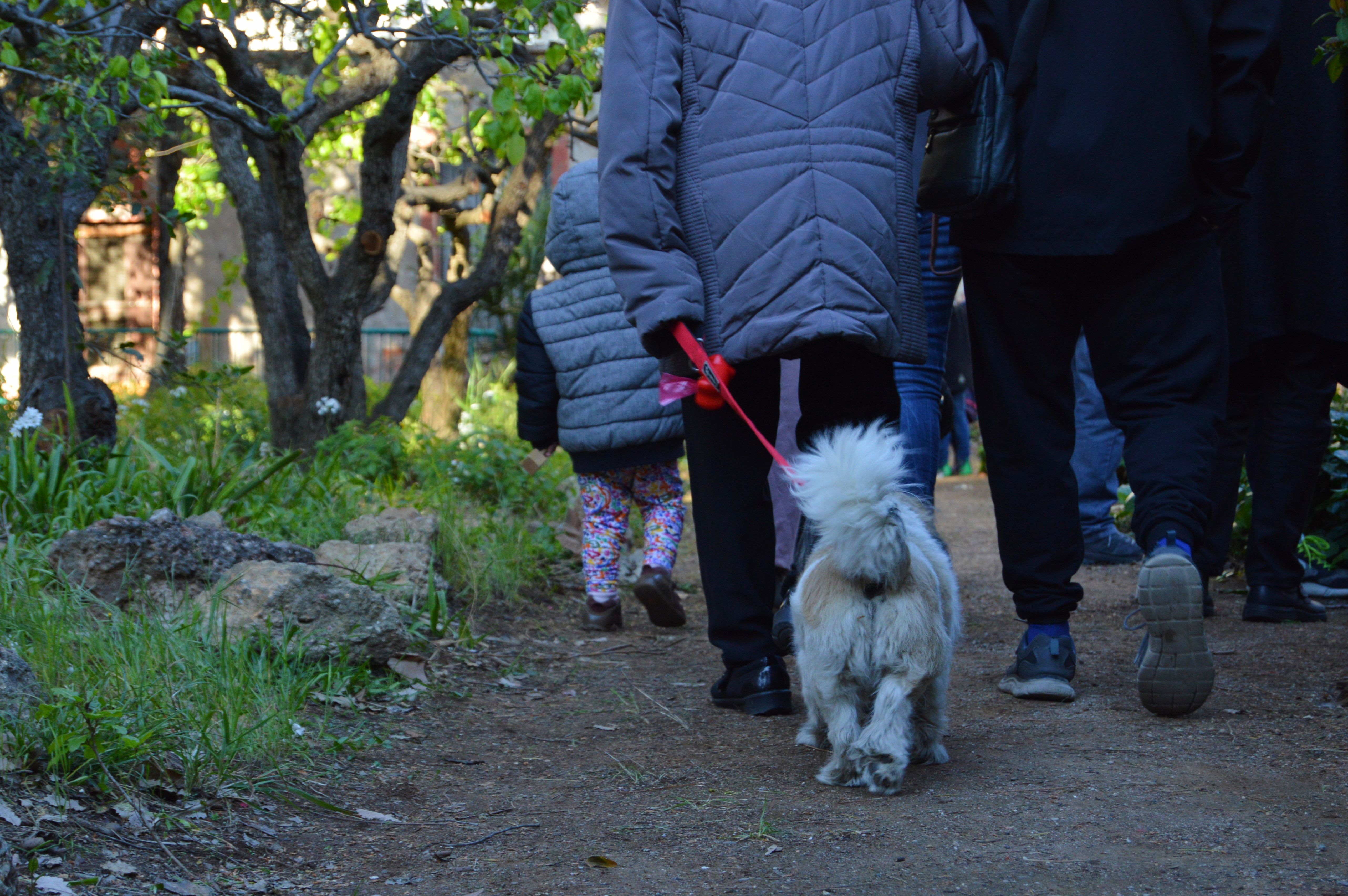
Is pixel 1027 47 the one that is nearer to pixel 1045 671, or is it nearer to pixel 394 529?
pixel 1045 671

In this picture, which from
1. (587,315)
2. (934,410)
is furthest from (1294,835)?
(587,315)

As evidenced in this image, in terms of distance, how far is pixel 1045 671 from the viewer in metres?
3.21

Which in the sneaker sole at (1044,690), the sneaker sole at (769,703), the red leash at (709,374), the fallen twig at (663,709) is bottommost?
the fallen twig at (663,709)

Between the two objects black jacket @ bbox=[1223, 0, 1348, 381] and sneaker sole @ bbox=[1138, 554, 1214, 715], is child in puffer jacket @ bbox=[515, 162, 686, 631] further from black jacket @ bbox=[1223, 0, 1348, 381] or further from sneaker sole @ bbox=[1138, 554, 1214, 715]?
sneaker sole @ bbox=[1138, 554, 1214, 715]

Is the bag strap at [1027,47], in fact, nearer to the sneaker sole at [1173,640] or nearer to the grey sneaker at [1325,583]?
the sneaker sole at [1173,640]

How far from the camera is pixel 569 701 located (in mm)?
3705

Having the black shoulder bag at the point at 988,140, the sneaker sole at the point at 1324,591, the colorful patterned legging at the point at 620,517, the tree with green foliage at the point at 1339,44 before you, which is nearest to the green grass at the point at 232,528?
the colorful patterned legging at the point at 620,517

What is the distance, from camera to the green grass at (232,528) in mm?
2500

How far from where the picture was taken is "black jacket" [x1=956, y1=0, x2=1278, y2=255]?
2.92m

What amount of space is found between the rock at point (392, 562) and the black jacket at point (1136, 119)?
7.93 feet

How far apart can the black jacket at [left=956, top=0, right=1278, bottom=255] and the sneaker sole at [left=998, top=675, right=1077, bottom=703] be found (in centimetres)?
111

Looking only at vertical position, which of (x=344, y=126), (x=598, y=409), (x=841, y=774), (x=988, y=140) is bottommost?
(x=841, y=774)

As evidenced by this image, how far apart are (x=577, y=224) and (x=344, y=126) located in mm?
4691

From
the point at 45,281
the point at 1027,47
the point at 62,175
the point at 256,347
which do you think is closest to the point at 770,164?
the point at 1027,47
